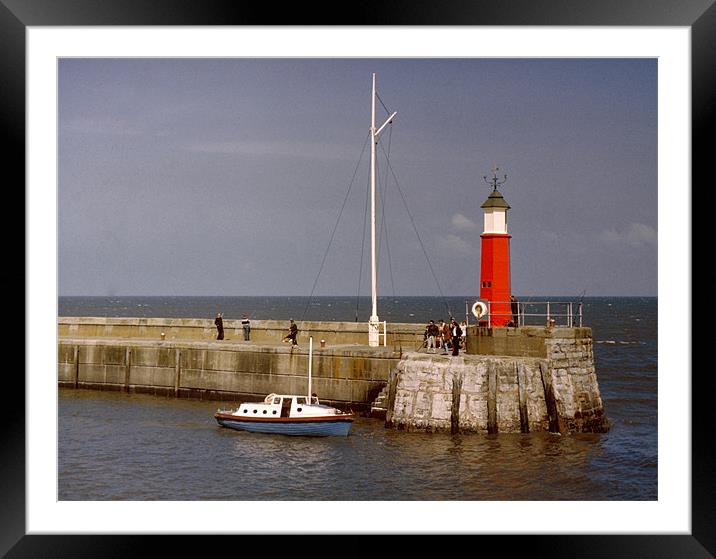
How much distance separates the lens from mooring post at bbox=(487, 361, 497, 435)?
18031mm

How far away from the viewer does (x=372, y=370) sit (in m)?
21.2

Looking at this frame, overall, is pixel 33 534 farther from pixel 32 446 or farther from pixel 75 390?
pixel 75 390

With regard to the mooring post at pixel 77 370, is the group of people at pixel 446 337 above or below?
above

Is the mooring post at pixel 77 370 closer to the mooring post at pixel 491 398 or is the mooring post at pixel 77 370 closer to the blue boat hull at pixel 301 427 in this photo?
the blue boat hull at pixel 301 427

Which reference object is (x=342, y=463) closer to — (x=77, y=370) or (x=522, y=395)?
(x=522, y=395)

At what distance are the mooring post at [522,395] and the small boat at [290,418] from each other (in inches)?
142

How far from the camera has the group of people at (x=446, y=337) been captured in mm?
19047

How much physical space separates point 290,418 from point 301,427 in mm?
315

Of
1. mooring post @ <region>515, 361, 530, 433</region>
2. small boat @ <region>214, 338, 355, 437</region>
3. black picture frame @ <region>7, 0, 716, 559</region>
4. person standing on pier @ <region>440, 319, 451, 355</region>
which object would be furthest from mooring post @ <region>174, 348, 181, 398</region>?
black picture frame @ <region>7, 0, 716, 559</region>
